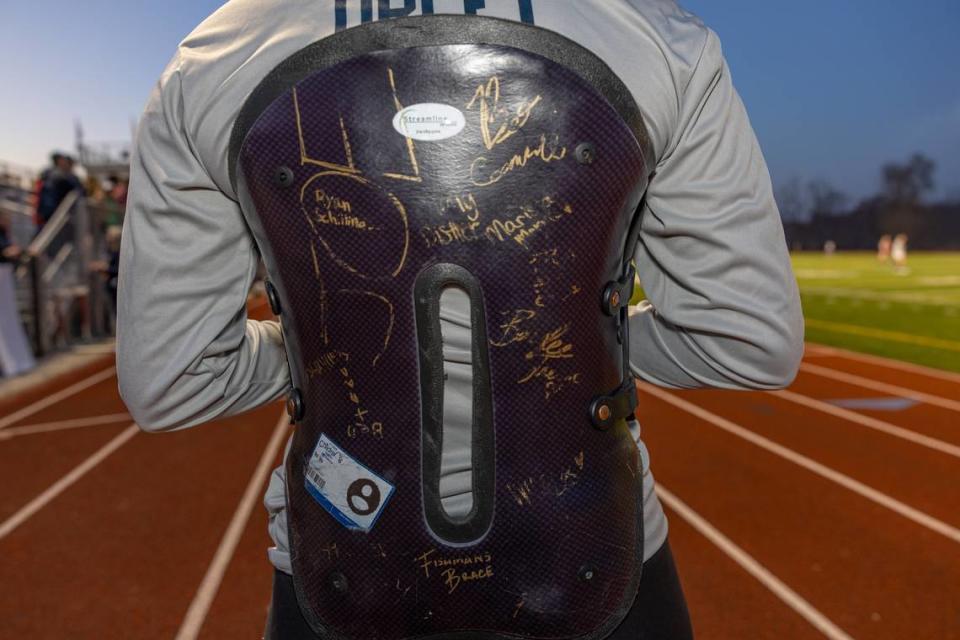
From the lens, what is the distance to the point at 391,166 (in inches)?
27.8

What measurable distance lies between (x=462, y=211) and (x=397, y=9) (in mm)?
198

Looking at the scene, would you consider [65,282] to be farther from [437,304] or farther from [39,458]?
[437,304]

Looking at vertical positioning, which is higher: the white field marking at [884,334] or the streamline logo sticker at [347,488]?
the streamline logo sticker at [347,488]

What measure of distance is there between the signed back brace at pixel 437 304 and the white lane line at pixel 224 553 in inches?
73.7

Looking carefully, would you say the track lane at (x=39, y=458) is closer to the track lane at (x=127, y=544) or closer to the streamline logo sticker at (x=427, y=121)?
the track lane at (x=127, y=544)

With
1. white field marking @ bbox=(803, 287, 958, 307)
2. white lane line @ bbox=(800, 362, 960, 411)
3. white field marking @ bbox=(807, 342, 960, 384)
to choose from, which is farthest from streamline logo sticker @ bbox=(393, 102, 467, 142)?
white field marking @ bbox=(803, 287, 958, 307)

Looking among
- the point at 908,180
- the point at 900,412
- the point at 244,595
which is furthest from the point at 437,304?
the point at 908,180

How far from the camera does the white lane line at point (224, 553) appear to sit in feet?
8.23

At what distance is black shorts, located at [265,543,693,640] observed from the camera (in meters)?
0.84

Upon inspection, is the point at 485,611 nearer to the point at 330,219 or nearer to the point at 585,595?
the point at 585,595

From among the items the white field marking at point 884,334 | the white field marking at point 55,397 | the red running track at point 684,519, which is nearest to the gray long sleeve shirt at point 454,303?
the red running track at point 684,519

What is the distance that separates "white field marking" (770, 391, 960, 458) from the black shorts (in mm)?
4054

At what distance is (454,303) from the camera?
28.8 inches

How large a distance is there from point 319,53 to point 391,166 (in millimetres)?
124
